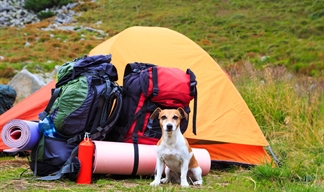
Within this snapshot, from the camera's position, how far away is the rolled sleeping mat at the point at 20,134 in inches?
167

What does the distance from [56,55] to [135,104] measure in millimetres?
13415

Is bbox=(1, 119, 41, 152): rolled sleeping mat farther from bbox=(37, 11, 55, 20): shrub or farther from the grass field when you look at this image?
bbox=(37, 11, 55, 20): shrub

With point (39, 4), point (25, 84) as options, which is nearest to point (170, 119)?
point (25, 84)

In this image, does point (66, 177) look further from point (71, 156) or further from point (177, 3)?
point (177, 3)

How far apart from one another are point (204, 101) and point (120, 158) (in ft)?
6.07

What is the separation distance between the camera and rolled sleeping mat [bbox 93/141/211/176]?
14.0 ft

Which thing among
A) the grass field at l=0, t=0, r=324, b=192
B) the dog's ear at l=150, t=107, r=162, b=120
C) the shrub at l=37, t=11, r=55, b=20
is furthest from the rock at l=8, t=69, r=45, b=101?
the shrub at l=37, t=11, r=55, b=20

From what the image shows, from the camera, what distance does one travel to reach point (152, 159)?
454cm

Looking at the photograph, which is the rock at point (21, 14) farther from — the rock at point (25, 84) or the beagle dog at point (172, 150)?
the beagle dog at point (172, 150)

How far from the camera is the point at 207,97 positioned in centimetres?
584

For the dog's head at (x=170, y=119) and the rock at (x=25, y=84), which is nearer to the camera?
the dog's head at (x=170, y=119)

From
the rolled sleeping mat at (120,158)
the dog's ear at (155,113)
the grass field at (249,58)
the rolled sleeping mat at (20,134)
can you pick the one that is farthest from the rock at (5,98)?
the dog's ear at (155,113)

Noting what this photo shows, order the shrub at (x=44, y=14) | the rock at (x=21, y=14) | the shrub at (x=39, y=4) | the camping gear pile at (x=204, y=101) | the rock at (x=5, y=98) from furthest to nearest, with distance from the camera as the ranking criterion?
the shrub at (x=39, y=4)
the shrub at (x=44, y=14)
the rock at (x=21, y=14)
the rock at (x=5, y=98)
the camping gear pile at (x=204, y=101)

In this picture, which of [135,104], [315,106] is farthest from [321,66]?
[135,104]
